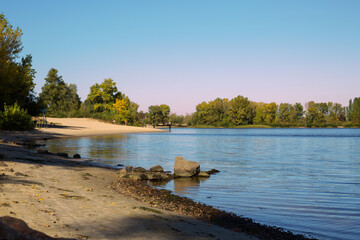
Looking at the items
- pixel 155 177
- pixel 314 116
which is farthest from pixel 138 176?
pixel 314 116

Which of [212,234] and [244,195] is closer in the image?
[212,234]

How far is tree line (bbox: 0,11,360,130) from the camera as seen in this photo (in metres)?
35.6

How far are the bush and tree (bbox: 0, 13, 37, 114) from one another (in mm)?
1835

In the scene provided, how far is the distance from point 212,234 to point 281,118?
17100 centimetres

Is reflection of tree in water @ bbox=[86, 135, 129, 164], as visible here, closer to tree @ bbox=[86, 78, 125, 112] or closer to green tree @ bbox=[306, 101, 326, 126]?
tree @ bbox=[86, 78, 125, 112]

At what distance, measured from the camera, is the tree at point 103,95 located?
92.5 metres

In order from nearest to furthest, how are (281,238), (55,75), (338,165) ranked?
(281,238), (338,165), (55,75)

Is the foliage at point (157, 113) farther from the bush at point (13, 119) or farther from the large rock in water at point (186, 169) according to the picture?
the large rock in water at point (186, 169)

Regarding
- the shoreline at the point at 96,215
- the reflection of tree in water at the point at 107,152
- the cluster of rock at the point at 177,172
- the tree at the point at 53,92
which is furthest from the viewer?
the tree at the point at 53,92

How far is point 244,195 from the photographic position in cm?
1236

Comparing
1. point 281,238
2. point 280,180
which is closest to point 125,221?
point 281,238

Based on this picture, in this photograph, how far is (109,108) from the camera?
9075cm

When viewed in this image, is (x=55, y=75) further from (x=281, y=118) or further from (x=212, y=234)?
(x=281, y=118)

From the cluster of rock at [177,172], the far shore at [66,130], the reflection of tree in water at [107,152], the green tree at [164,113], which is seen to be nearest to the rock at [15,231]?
the cluster of rock at [177,172]
